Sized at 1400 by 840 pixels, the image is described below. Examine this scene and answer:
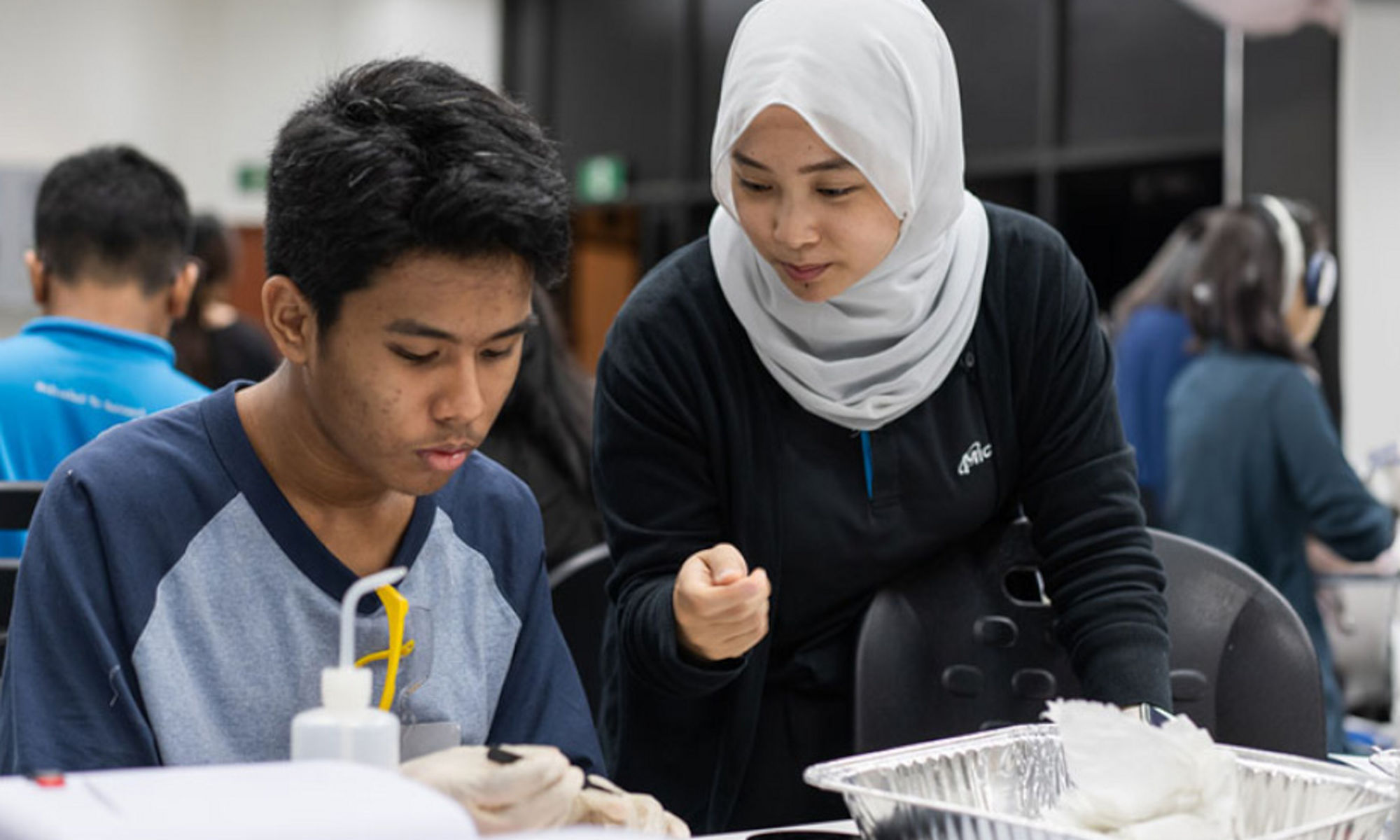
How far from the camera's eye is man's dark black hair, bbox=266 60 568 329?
108cm

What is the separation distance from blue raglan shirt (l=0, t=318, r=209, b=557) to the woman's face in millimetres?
1265

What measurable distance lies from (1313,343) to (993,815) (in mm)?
4590

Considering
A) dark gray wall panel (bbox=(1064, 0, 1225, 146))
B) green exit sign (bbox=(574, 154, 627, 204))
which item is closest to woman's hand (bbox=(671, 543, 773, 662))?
dark gray wall panel (bbox=(1064, 0, 1225, 146))

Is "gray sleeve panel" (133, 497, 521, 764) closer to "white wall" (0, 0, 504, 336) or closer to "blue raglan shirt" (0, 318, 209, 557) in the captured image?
"blue raglan shirt" (0, 318, 209, 557)

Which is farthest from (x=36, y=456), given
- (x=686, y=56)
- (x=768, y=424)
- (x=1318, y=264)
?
(x=686, y=56)

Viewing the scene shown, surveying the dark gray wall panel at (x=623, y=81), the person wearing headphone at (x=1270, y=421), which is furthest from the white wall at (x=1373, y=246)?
the dark gray wall panel at (x=623, y=81)

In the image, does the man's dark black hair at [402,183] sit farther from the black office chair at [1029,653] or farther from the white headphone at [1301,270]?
the white headphone at [1301,270]

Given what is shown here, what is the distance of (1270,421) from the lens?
10.4 ft

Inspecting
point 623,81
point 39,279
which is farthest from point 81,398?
point 623,81

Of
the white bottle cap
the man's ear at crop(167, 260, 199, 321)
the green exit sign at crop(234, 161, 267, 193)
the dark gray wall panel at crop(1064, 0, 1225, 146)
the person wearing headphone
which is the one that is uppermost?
the dark gray wall panel at crop(1064, 0, 1225, 146)

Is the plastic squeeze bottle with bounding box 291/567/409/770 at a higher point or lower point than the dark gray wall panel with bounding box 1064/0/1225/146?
lower

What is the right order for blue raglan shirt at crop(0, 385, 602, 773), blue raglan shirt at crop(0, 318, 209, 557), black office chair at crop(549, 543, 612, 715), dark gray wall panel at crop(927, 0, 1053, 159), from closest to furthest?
blue raglan shirt at crop(0, 385, 602, 773) → black office chair at crop(549, 543, 612, 715) → blue raglan shirt at crop(0, 318, 209, 557) → dark gray wall panel at crop(927, 0, 1053, 159)

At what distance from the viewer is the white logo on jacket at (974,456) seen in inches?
57.5

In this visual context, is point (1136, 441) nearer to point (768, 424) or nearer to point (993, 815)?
point (768, 424)
